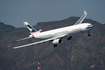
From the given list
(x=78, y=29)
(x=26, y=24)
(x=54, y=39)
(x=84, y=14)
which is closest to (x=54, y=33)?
(x=54, y=39)

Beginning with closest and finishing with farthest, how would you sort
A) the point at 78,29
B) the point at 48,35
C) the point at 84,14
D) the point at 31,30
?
the point at 78,29, the point at 48,35, the point at 31,30, the point at 84,14

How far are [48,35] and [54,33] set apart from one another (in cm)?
453

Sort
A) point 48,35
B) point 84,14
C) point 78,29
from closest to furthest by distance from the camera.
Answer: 1. point 78,29
2. point 48,35
3. point 84,14

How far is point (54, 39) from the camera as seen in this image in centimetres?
13300

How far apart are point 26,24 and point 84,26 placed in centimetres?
4039

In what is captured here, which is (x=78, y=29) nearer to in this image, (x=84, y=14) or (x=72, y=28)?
(x=72, y=28)

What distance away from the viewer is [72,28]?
427ft

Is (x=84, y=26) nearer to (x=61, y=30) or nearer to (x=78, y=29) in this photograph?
(x=78, y=29)

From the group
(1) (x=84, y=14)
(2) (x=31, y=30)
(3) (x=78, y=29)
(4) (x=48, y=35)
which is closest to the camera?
(3) (x=78, y=29)

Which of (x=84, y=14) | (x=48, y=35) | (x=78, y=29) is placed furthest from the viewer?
(x=84, y=14)

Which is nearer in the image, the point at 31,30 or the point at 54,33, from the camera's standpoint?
the point at 54,33

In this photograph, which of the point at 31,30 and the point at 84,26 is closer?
the point at 84,26

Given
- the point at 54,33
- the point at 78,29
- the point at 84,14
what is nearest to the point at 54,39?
the point at 54,33

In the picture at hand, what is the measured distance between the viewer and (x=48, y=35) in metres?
138
